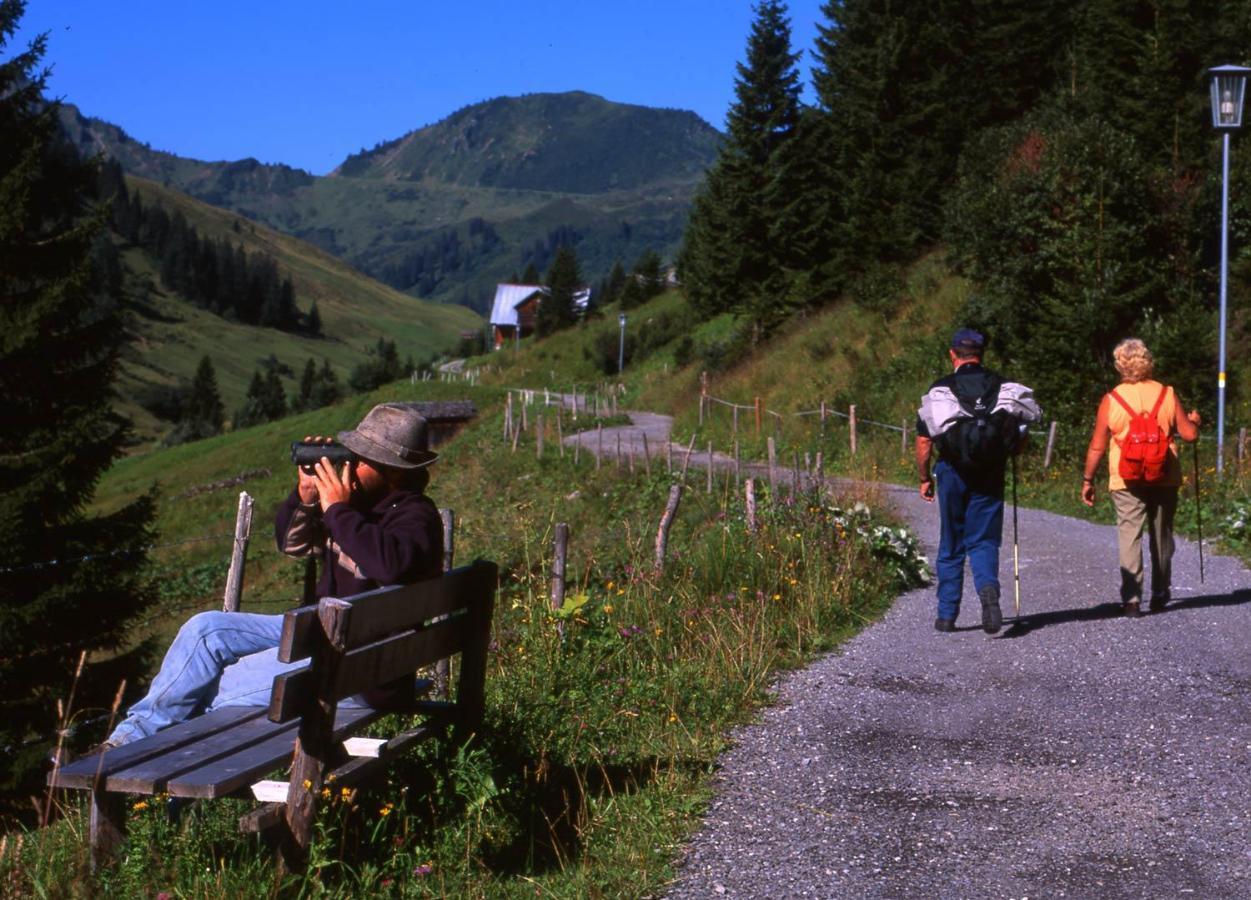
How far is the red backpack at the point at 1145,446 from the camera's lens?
31.7ft

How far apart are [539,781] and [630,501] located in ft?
69.7

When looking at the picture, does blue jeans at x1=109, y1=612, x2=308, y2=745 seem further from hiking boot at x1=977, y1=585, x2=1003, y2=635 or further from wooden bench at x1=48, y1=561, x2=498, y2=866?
hiking boot at x1=977, y1=585, x2=1003, y2=635

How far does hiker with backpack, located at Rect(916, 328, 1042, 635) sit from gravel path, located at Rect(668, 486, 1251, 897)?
0.55 metres

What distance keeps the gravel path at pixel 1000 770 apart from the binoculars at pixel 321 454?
6.22 ft

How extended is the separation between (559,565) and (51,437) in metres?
14.7

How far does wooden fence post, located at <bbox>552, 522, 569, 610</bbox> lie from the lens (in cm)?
868

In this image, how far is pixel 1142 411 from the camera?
9711 millimetres

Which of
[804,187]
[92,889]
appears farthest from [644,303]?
[92,889]

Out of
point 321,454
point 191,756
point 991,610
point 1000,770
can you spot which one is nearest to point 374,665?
point 191,756

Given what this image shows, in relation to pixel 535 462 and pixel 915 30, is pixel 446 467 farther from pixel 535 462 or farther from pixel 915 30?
pixel 915 30

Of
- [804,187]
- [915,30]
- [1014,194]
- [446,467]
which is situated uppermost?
[915,30]

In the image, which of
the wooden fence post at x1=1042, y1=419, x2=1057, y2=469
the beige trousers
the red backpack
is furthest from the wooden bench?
the wooden fence post at x1=1042, y1=419, x2=1057, y2=469

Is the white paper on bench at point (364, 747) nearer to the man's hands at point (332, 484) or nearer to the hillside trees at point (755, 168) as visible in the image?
the man's hands at point (332, 484)

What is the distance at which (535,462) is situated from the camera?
116 feet
